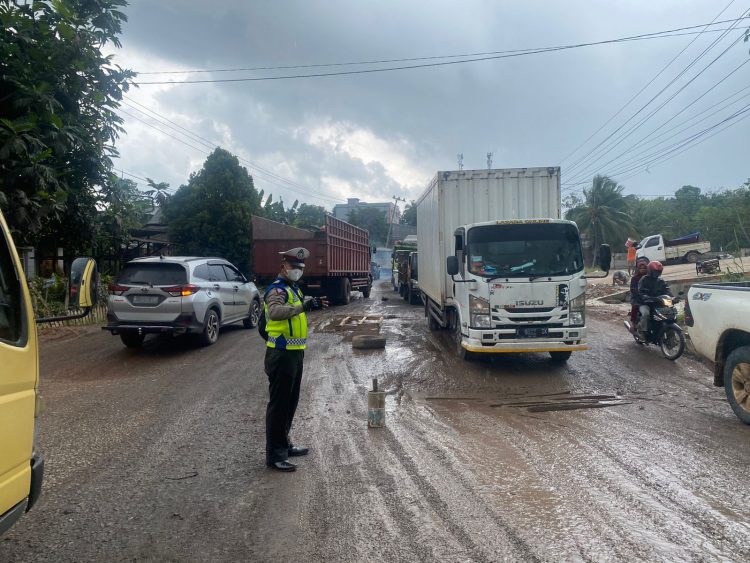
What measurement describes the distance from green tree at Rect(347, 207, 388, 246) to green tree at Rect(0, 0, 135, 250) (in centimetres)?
6517

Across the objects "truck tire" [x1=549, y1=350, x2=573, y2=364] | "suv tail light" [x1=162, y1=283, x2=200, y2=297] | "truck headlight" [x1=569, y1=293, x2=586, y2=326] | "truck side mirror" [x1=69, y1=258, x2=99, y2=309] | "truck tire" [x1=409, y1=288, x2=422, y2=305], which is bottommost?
"truck tire" [x1=549, y1=350, x2=573, y2=364]

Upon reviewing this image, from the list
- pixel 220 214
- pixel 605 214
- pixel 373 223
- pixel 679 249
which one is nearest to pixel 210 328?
pixel 220 214

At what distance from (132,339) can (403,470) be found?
300 inches

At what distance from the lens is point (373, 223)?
7938 cm

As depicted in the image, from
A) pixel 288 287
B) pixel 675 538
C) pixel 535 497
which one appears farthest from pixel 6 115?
pixel 675 538

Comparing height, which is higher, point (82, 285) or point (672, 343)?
point (82, 285)

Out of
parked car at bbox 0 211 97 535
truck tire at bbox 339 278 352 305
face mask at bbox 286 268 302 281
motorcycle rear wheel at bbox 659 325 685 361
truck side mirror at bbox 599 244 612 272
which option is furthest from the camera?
truck tire at bbox 339 278 352 305

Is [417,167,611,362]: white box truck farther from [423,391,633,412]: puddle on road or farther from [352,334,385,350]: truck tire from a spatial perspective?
[352,334,385,350]: truck tire

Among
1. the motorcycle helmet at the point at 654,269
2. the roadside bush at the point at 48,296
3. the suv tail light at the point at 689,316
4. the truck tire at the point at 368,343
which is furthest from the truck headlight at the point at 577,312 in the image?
the roadside bush at the point at 48,296

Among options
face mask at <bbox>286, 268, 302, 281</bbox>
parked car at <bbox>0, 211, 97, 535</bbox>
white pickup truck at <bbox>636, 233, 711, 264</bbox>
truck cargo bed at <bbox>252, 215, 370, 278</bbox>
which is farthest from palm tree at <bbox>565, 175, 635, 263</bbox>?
parked car at <bbox>0, 211, 97, 535</bbox>

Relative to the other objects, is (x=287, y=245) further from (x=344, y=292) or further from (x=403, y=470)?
(x=403, y=470)

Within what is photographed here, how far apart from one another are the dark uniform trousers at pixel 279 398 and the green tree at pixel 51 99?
5843mm

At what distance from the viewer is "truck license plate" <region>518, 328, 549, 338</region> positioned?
7.91 meters

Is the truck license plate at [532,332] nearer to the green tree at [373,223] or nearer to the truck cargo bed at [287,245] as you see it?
the truck cargo bed at [287,245]
